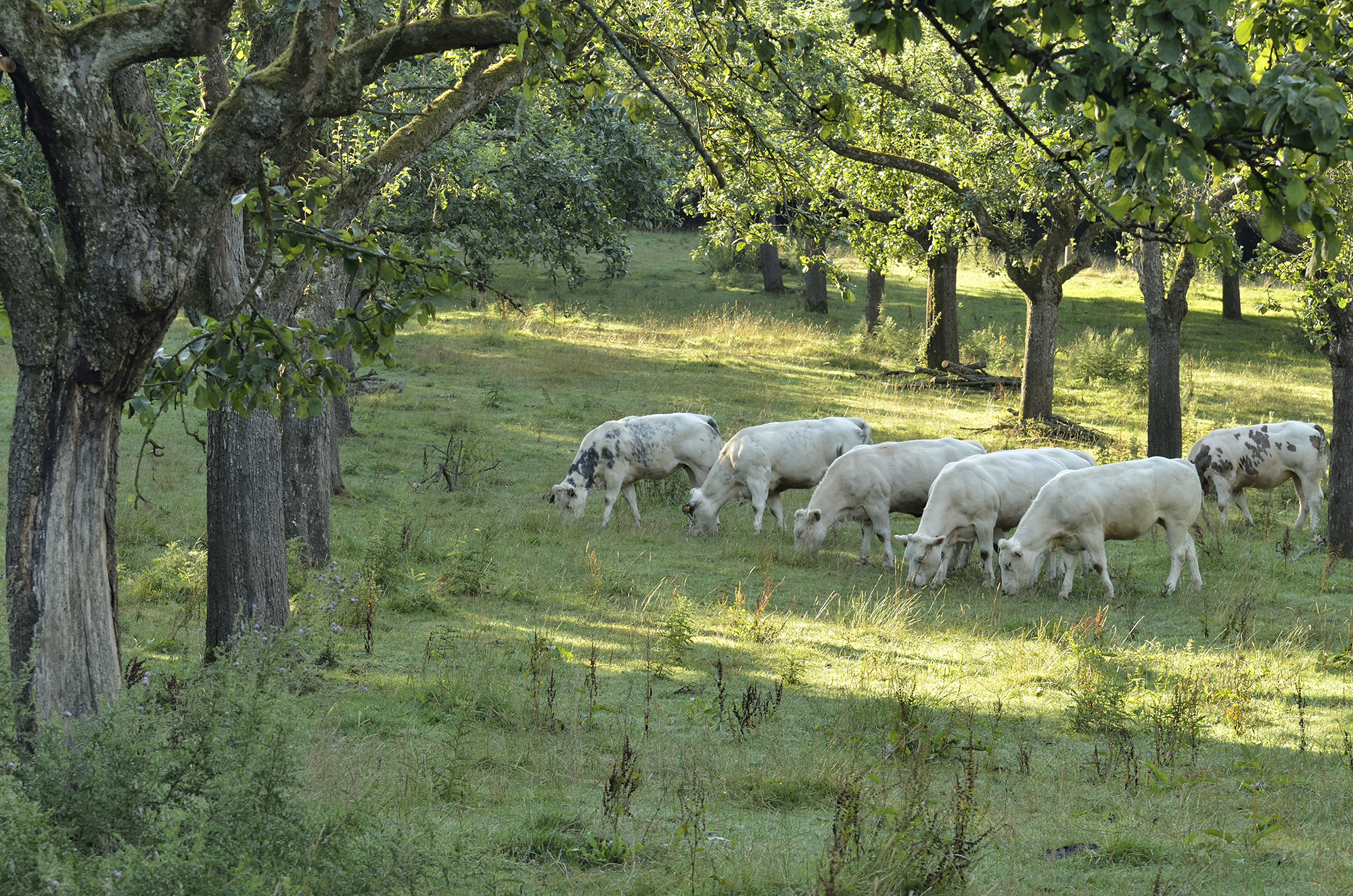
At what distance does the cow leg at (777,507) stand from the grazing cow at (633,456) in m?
1.12

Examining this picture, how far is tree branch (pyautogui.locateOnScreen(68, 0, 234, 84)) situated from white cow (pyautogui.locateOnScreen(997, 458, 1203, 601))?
1038cm

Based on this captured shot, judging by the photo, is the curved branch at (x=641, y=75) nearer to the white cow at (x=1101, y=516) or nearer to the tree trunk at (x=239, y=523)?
the tree trunk at (x=239, y=523)

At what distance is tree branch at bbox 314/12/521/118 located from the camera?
5586mm

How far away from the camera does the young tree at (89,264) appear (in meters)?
4.98

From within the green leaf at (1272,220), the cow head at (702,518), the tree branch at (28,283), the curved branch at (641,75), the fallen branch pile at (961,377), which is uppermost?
the curved branch at (641,75)

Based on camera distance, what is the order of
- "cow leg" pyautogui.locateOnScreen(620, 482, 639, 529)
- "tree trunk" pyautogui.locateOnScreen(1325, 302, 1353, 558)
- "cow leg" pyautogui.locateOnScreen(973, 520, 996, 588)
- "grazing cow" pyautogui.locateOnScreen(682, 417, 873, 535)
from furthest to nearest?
"cow leg" pyautogui.locateOnScreen(620, 482, 639, 529), "grazing cow" pyautogui.locateOnScreen(682, 417, 873, 535), "tree trunk" pyautogui.locateOnScreen(1325, 302, 1353, 558), "cow leg" pyautogui.locateOnScreen(973, 520, 996, 588)

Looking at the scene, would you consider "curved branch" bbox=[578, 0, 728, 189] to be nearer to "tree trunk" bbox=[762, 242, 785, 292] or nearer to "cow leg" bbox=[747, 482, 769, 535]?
"cow leg" bbox=[747, 482, 769, 535]

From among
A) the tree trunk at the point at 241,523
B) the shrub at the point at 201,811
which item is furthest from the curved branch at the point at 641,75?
the tree trunk at the point at 241,523

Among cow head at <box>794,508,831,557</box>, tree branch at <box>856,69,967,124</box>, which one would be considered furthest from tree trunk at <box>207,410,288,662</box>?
tree branch at <box>856,69,967,124</box>

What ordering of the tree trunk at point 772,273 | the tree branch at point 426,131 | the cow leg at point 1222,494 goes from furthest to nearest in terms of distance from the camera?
the tree trunk at point 772,273 → the cow leg at point 1222,494 → the tree branch at point 426,131

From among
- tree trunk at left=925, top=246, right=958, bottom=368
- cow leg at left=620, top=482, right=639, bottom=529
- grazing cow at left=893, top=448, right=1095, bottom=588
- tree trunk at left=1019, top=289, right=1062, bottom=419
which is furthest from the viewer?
tree trunk at left=925, top=246, right=958, bottom=368

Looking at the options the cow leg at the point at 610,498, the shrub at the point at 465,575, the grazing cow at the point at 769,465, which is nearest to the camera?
the shrub at the point at 465,575

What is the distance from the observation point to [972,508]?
45.9 feet

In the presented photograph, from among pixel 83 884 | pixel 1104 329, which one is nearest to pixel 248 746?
pixel 83 884
